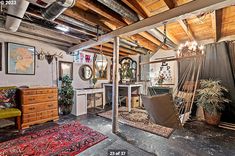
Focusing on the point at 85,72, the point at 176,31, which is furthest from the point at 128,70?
the point at 176,31

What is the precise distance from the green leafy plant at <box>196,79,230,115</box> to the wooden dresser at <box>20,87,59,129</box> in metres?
4.09

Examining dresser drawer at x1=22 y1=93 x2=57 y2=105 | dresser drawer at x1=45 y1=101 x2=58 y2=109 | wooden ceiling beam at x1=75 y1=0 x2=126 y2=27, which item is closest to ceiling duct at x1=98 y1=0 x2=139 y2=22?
wooden ceiling beam at x1=75 y1=0 x2=126 y2=27

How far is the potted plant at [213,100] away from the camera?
319 cm

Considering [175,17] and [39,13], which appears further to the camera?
[39,13]

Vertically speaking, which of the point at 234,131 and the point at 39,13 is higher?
the point at 39,13

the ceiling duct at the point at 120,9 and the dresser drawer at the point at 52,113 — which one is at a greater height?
the ceiling duct at the point at 120,9

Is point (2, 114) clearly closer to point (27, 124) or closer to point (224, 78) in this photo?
point (27, 124)

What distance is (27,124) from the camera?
119 inches

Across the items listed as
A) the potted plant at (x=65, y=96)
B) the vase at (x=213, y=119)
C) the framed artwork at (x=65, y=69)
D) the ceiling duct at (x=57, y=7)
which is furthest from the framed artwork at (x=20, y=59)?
the vase at (x=213, y=119)

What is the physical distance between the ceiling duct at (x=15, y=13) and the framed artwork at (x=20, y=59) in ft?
4.05

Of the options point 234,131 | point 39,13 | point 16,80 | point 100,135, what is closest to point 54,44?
point 16,80

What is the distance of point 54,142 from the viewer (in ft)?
7.73

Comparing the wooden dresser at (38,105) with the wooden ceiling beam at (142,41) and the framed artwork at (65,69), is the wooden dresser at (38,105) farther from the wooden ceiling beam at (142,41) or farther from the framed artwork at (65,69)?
the wooden ceiling beam at (142,41)

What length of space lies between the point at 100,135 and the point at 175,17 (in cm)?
260
